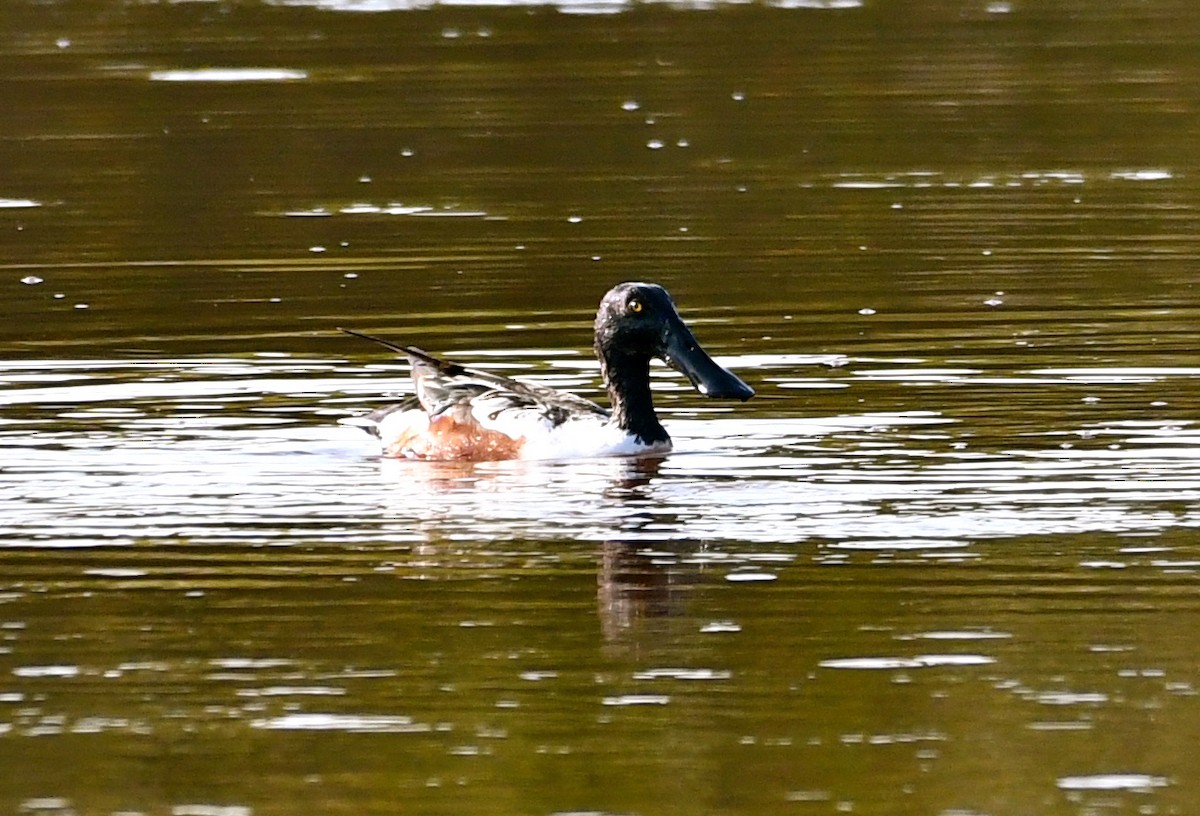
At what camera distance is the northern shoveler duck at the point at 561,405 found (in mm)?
11711

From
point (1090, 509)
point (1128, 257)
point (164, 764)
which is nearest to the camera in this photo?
point (164, 764)

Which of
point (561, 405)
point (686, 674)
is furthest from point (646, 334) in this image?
point (686, 674)

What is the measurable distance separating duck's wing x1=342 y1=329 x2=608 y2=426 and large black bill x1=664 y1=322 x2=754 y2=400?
41 cm

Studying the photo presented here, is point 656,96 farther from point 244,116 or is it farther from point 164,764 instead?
point 164,764

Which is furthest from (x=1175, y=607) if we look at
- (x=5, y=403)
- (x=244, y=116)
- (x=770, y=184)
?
(x=244, y=116)

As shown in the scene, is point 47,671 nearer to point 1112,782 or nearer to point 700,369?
point 1112,782

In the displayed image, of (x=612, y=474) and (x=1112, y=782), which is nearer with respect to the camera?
(x=1112, y=782)

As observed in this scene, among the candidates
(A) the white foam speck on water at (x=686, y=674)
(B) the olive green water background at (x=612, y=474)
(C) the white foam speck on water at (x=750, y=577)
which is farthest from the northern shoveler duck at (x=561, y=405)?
(A) the white foam speck on water at (x=686, y=674)

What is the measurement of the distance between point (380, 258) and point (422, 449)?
6006 millimetres

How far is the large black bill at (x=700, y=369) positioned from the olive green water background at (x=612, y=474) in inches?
8.9

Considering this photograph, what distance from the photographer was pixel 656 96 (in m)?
26.3

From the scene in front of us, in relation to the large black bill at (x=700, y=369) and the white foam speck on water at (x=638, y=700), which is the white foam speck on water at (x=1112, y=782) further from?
the large black bill at (x=700, y=369)

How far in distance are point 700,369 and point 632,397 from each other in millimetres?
353

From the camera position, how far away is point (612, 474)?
11266 mm
